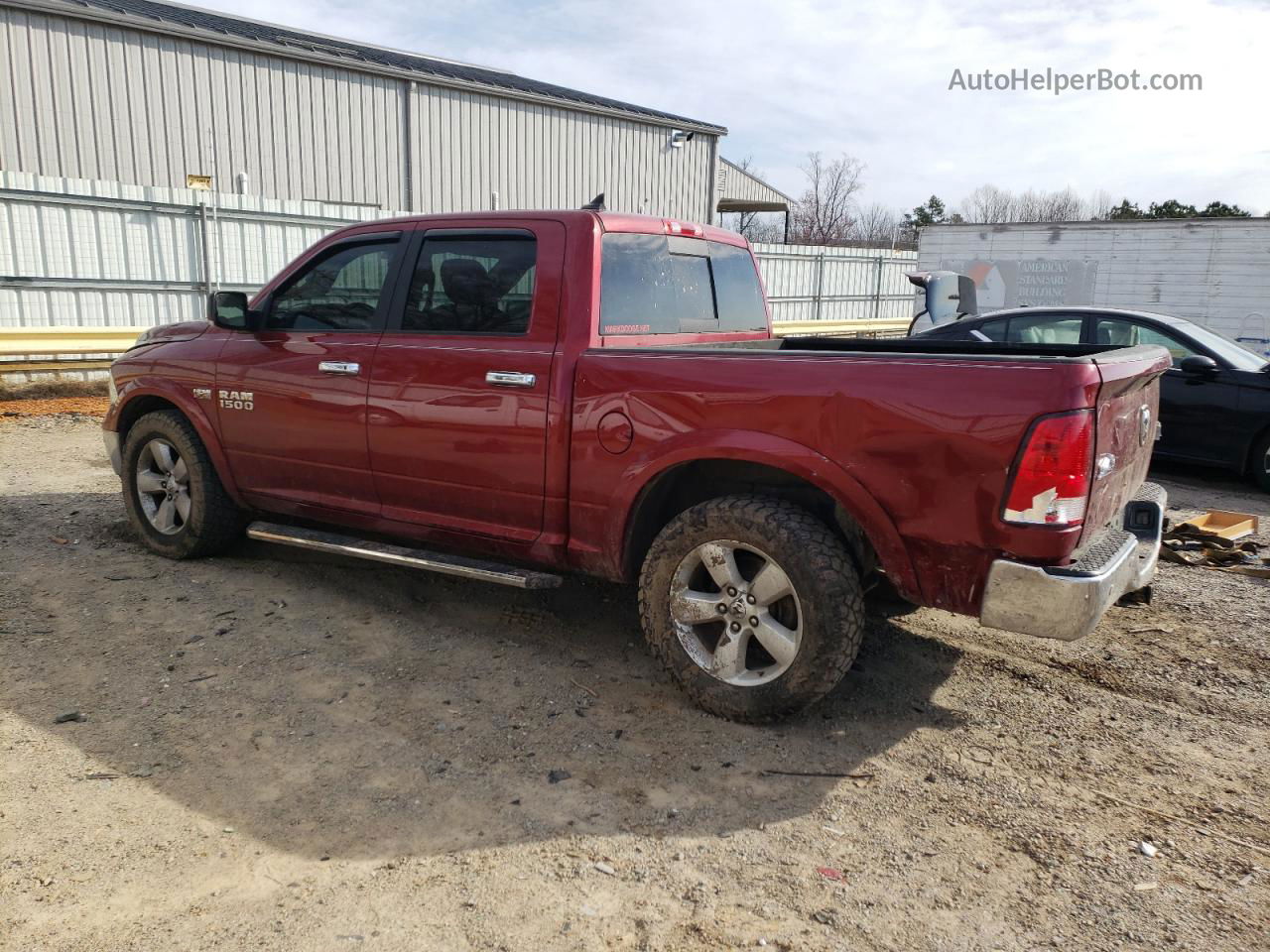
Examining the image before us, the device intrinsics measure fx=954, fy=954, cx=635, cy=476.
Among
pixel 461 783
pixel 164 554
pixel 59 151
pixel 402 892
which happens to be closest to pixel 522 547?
pixel 461 783

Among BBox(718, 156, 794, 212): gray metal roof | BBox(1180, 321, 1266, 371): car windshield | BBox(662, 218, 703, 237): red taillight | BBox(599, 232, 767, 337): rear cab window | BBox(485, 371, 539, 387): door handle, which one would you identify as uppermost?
BBox(718, 156, 794, 212): gray metal roof

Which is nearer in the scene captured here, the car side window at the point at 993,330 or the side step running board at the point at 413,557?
the side step running board at the point at 413,557

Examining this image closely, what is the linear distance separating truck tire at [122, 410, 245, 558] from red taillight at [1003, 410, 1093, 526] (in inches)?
166

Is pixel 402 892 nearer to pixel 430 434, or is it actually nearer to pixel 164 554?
pixel 430 434

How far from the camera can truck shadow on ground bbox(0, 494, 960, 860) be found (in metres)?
3.08

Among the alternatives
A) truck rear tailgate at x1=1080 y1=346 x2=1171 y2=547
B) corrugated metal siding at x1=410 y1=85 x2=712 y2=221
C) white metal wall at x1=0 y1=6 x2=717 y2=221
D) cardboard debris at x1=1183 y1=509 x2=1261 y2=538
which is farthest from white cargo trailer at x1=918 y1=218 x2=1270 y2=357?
truck rear tailgate at x1=1080 y1=346 x2=1171 y2=547

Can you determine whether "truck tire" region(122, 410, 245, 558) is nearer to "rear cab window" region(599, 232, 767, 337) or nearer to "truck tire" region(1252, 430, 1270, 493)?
"rear cab window" region(599, 232, 767, 337)

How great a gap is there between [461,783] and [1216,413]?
23.8 ft

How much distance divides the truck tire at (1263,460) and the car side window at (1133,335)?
0.89 metres

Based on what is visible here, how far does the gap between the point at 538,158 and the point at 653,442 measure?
63.5 feet

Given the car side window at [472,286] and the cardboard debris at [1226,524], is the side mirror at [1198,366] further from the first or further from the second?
the car side window at [472,286]

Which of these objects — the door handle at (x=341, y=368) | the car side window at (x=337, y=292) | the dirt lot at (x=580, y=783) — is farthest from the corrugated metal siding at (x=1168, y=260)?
the door handle at (x=341, y=368)

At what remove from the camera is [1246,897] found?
8.69 ft

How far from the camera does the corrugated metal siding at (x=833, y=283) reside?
21359 mm
